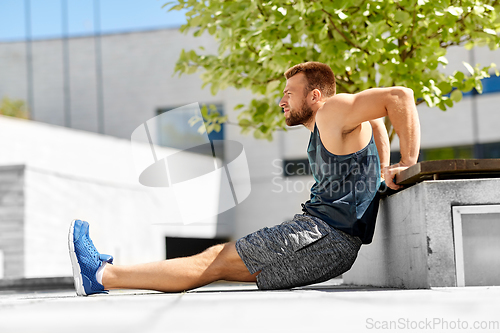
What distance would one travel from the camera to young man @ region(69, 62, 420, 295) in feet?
11.5

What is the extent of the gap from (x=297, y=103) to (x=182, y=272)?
134 cm

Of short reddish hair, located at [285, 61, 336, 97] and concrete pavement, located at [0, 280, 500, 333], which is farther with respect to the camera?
short reddish hair, located at [285, 61, 336, 97]

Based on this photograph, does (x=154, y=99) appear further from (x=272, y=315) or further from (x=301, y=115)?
(x=272, y=315)

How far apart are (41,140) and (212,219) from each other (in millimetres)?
7449

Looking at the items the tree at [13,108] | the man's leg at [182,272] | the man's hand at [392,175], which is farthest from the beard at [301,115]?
the tree at [13,108]

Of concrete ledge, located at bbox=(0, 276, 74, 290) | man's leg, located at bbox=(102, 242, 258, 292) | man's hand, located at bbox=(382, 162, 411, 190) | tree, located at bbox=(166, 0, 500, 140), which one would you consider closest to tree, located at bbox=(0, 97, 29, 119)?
concrete ledge, located at bbox=(0, 276, 74, 290)

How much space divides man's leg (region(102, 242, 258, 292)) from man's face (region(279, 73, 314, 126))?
3.10ft

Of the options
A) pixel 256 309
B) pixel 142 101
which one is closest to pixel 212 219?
pixel 142 101

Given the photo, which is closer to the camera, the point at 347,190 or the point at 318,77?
the point at 347,190

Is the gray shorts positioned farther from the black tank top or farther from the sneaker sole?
the sneaker sole

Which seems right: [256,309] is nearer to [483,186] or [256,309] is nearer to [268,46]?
[483,186]

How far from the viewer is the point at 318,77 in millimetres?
3953

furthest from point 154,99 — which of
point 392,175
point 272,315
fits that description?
point 272,315

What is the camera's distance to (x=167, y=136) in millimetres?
22234
